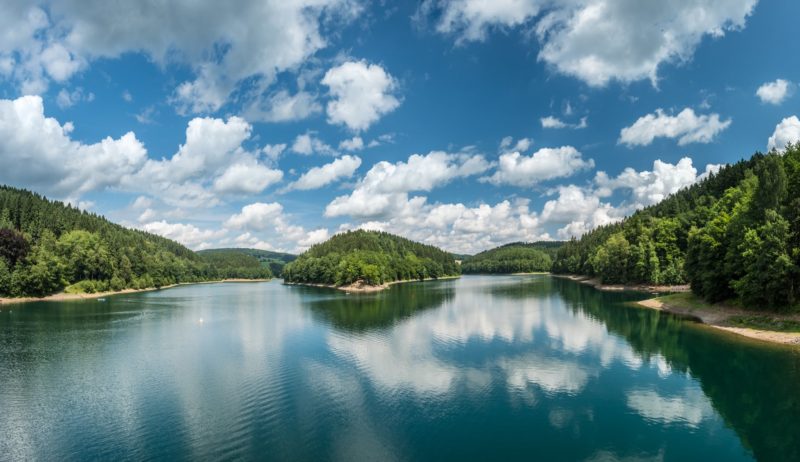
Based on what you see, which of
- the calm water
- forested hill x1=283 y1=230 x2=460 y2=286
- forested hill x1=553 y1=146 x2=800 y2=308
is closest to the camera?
the calm water

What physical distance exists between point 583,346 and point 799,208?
27558 millimetres

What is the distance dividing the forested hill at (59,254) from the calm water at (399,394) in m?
57.7

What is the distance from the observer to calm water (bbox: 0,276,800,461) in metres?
20.7

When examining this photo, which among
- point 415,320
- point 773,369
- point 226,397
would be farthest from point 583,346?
point 226,397

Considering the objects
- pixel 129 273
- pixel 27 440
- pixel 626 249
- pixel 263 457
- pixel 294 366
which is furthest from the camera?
pixel 129 273

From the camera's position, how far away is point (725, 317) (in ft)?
174

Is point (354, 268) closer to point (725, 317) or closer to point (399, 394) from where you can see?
point (725, 317)

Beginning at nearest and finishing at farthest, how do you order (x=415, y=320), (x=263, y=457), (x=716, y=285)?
(x=263, y=457), (x=716, y=285), (x=415, y=320)

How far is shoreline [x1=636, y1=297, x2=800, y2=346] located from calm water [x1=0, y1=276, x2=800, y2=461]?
2.76m

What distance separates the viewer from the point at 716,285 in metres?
58.2

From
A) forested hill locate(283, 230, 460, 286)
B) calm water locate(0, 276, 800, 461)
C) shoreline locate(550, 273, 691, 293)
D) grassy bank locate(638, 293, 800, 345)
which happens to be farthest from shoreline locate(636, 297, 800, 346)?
forested hill locate(283, 230, 460, 286)

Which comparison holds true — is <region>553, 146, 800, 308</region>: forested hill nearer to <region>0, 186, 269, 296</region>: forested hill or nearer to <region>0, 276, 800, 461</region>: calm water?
<region>0, 276, 800, 461</region>: calm water

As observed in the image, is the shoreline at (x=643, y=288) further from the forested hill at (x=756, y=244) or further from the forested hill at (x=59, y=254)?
the forested hill at (x=59, y=254)

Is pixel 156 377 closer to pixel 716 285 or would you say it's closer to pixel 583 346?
pixel 583 346
